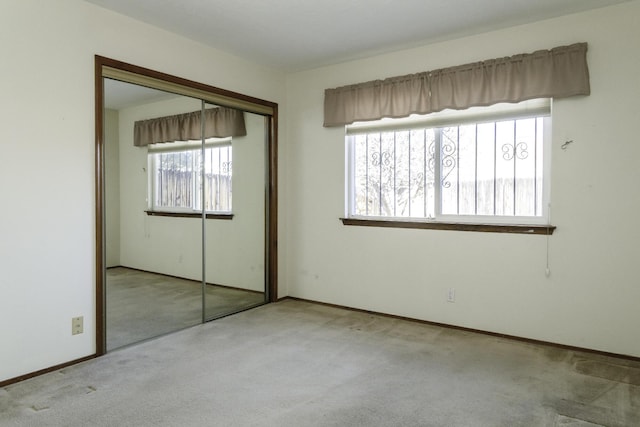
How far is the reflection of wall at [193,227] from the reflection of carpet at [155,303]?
0.10 metres

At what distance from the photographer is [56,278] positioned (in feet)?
9.04

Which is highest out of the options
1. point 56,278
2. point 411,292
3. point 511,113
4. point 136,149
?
point 511,113

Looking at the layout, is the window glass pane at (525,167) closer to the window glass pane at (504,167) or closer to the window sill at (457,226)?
the window glass pane at (504,167)

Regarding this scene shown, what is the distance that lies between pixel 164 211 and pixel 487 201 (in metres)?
2.84

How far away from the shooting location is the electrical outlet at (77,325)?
9.31ft

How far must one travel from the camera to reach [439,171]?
12.3 ft

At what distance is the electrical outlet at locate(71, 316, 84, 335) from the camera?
9.31 ft

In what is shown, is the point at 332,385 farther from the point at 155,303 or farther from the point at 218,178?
the point at 218,178

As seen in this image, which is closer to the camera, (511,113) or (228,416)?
(228,416)

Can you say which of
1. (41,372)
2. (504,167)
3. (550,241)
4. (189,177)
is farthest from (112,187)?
(550,241)

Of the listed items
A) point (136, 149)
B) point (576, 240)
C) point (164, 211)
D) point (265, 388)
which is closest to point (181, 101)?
point (136, 149)

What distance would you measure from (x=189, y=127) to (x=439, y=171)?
231 cm

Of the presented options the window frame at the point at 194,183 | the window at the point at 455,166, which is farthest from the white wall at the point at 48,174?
the window at the point at 455,166

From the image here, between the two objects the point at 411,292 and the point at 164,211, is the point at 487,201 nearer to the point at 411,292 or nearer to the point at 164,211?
the point at 411,292
